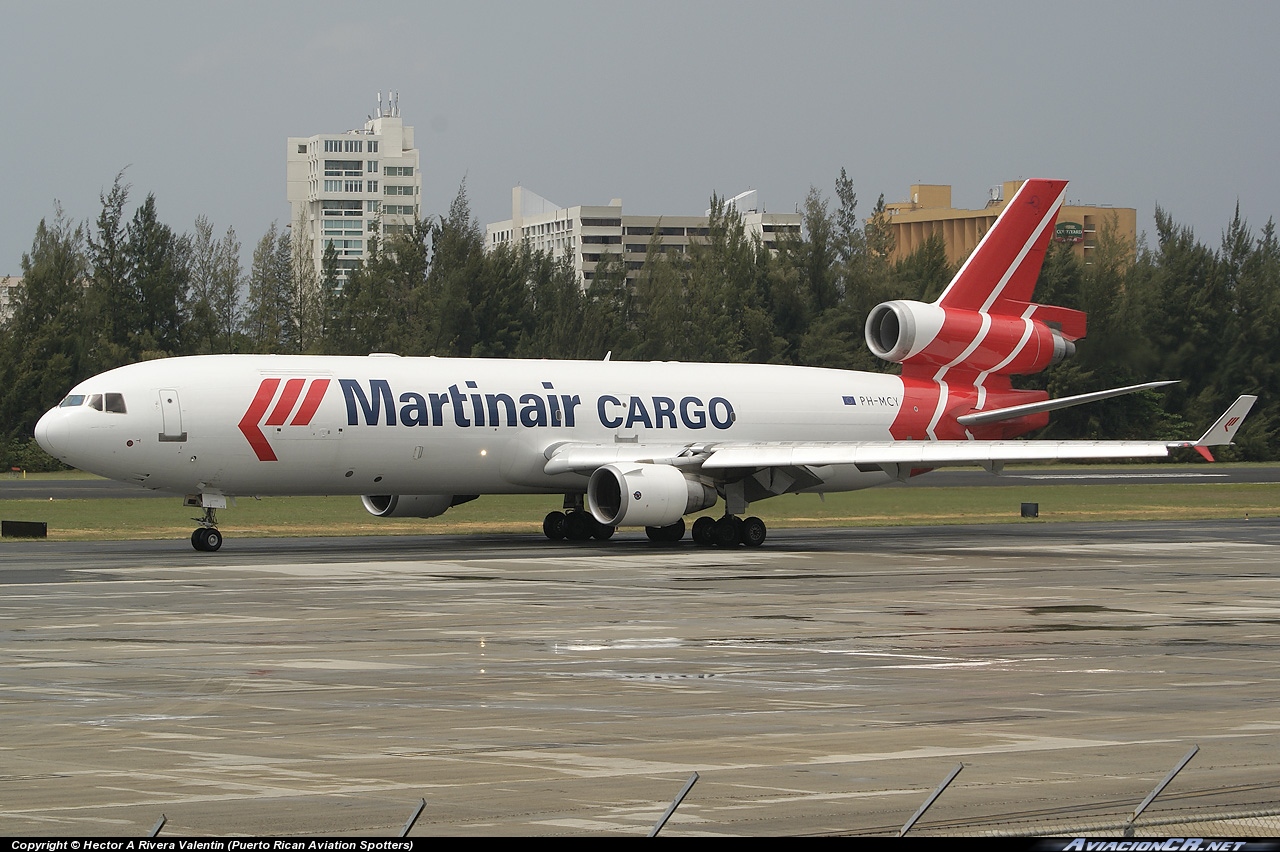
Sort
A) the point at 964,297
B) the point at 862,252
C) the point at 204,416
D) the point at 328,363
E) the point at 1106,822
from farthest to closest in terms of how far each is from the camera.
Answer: the point at 862,252
the point at 964,297
the point at 328,363
the point at 204,416
the point at 1106,822

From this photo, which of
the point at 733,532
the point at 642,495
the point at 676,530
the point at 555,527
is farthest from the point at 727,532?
the point at 555,527

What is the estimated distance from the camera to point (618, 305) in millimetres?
101438

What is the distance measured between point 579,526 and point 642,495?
4.74m

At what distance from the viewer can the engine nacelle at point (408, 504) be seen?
37.8 metres

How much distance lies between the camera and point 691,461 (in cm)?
3553

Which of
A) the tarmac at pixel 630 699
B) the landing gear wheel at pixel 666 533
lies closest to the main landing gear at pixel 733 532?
the landing gear wheel at pixel 666 533

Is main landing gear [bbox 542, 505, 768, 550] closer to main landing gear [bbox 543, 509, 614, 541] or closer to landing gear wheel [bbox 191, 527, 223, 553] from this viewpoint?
main landing gear [bbox 543, 509, 614, 541]

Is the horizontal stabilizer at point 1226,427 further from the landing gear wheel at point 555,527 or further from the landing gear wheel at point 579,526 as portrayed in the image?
the landing gear wheel at point 555,527

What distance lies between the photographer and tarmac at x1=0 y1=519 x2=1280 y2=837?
9680mm

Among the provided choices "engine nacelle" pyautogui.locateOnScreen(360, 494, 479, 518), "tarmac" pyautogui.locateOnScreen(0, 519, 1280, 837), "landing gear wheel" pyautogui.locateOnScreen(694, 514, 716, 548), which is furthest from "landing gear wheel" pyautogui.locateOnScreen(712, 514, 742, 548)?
"tarmac" pyautogui.locateOnScreen(0, 519, 1280, 837)

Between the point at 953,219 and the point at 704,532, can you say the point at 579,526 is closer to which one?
the point at 704,532

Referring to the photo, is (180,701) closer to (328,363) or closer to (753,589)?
(753,589)

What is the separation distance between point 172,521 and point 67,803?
114ft

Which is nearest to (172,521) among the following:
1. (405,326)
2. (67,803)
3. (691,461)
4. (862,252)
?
(691,461)
